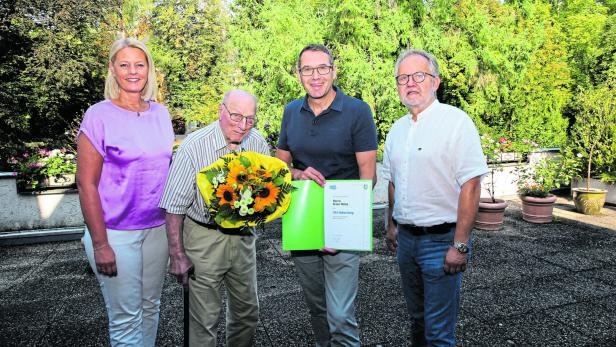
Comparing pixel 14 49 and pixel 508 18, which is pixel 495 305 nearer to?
pixel 508 18

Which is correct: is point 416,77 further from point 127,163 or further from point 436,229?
point 127,163

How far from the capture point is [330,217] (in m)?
2.53

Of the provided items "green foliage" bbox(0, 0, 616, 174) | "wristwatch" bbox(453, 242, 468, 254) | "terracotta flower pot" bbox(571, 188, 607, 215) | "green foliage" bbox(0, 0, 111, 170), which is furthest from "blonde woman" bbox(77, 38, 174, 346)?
"green foliage" bbox(0, 0, 111, 170)

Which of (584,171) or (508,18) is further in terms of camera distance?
(508,18)

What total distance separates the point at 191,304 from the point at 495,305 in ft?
10.9

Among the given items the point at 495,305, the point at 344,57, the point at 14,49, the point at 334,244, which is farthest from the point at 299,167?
the point at 14,49

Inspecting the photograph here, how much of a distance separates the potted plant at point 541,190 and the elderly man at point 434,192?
6677 millimetres

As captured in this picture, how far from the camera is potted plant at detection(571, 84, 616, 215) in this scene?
9.04 metres

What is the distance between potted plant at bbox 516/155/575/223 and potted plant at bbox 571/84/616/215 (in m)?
0.53

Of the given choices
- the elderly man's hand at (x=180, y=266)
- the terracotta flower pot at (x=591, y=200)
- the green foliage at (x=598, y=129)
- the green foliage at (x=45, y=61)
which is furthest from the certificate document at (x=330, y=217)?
the green foliage at (x=45, y=61)

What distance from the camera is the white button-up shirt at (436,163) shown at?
91.7 inches

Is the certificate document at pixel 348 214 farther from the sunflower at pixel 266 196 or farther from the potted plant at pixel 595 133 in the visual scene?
the potted plant at pixel 595 133

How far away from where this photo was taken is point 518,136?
1160 centimetres

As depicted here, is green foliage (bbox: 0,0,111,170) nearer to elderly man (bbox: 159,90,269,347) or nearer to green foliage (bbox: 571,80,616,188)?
elderly man (bbox: 159,90,269,347)
